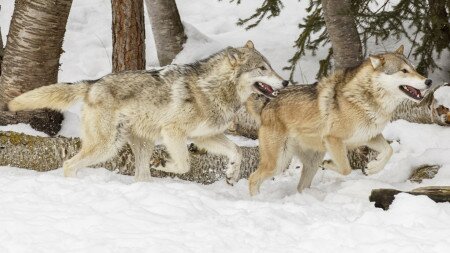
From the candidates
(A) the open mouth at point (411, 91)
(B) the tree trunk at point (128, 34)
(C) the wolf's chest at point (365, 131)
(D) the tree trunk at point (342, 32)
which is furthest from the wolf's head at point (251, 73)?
(D) the tree trunk at point (342, 32)

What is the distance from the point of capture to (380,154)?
7273 millimetres

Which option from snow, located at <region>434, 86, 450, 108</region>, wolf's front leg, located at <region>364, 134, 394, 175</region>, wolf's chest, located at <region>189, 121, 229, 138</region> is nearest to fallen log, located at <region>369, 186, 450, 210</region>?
wolf's front leg, located at <region>364, 134, 394, 175</region>

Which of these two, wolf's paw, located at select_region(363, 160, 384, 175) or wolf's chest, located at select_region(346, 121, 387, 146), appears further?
wolf's paw, located at select_region(363, 160, 384, 175)

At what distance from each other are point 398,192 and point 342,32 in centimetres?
400

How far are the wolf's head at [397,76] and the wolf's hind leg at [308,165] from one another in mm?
1153

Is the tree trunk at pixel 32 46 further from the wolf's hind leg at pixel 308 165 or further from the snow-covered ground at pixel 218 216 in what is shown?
the wolf's hind leg at pixel 308 165

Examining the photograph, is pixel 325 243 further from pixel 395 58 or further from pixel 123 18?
pixel 123 18

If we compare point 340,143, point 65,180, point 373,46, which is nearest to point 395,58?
point 340,143

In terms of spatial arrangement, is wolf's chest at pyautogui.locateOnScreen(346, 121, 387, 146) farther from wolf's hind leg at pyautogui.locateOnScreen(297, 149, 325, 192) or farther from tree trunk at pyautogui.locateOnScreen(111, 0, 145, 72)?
tree trunk at pyautogui.locateOnScreen(111, 0, 145, 72)

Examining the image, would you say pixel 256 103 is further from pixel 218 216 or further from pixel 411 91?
pixel 218 216

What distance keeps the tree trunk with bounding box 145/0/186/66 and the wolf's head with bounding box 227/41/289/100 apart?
4.90 m

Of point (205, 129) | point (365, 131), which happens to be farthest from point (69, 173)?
point (365, 131)

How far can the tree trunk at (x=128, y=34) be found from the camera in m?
9.05

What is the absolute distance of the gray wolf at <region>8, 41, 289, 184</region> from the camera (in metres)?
7.08
